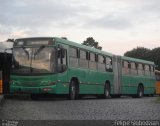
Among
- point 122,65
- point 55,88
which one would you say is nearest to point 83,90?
point 55,88

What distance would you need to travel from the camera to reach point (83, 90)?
79.7ft

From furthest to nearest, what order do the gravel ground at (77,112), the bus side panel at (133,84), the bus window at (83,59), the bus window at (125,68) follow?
1. the bus side panel at (133,84)
2. the bus window at (125,68)
3. the bus window at (83,59)
4. the gravel ground at (77,112)

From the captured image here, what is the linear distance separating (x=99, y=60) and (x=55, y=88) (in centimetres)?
646

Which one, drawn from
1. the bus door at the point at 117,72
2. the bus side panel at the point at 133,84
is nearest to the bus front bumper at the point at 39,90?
the bus door at the point at 117,72

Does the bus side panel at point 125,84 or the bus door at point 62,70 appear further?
the bus side panel at point 125,84

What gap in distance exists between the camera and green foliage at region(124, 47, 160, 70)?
101 m

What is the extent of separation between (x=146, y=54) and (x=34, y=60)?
83.9 meters

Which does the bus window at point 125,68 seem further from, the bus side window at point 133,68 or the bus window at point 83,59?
the bus window at point 83,59

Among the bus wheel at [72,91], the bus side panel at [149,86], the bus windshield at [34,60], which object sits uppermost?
the bus windshield at [34,60]

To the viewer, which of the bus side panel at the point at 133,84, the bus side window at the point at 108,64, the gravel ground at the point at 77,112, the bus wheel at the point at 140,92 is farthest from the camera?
the bus wheel at the point at 140,92

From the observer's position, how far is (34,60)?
848 inches

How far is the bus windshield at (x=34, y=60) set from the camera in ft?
70.1

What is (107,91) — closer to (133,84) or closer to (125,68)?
(125,68)

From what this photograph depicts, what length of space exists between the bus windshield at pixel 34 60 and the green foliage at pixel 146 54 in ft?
263
